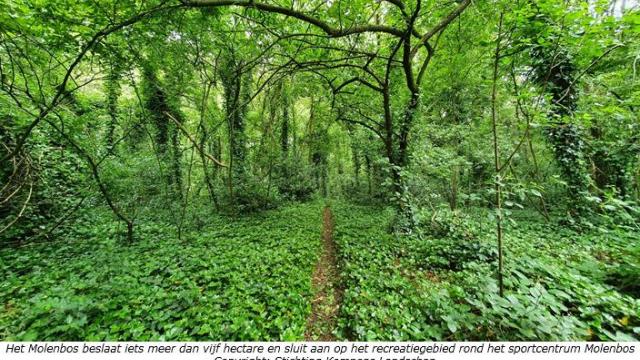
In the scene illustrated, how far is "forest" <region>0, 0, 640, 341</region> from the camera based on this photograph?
9.22ft

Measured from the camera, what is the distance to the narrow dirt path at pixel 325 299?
322cm

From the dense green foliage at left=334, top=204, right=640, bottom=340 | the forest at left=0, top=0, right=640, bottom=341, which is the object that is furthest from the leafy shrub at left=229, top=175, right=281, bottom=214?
the dense green foliage at left=334, top=204, right=640, bottom=340

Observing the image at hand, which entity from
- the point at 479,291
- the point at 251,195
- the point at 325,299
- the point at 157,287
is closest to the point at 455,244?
the point at 479,291

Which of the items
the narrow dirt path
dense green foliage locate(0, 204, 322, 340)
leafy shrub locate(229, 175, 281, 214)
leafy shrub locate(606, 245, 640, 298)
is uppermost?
leafy shrub locate(229, 175, 281, 214)

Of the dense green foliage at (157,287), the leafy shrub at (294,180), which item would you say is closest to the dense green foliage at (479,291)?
the dense green foliage at (157,287)

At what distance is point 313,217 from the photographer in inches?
380

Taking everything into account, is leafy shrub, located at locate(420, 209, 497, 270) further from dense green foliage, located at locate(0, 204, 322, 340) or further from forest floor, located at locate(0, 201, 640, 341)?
dense green foliage, located at locate(0, 204, 322, 340)

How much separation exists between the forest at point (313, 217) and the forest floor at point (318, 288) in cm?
3

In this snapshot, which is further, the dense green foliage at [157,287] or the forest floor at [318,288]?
the dense green foliage at [157,287]

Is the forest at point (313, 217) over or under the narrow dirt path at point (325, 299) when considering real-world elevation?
over

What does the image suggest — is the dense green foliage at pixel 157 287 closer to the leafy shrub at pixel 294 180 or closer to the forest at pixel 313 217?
the forest at pixel 313 217

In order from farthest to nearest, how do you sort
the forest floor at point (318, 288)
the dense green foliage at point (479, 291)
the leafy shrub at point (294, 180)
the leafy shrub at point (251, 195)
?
the leafy shrub at point (294, 180) < the leafy shrub at point (251, 195) < the forest floor at point (318, 288) < the dense green foliage at point (479, 291)

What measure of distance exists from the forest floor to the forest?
1.3 inches

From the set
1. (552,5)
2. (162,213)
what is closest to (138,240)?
(162,213)
